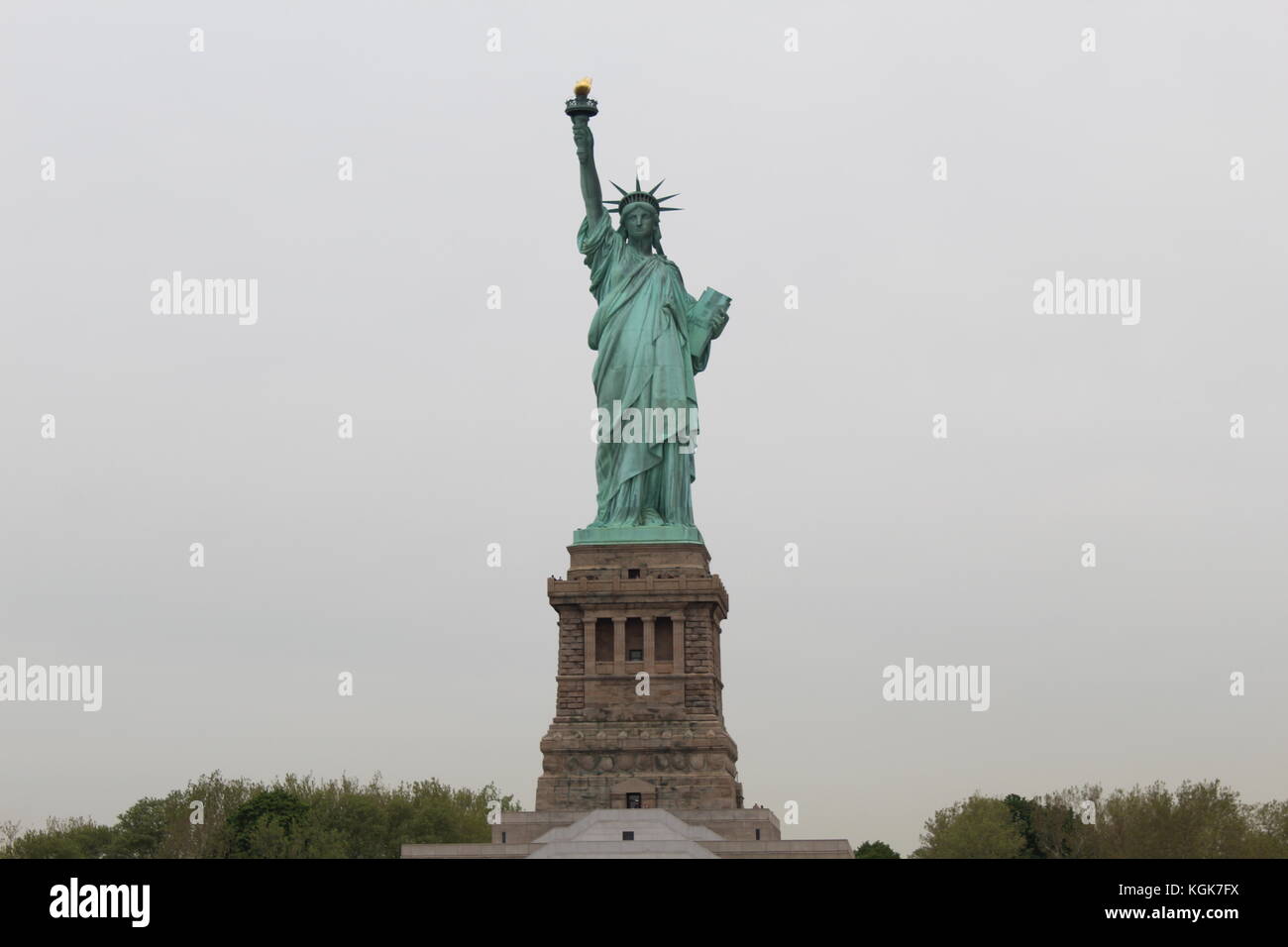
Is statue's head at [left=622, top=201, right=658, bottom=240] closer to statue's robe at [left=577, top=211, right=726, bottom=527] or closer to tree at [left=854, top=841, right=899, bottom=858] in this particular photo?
statue's robe at [left=577, top=211, right=726, bottom=527]

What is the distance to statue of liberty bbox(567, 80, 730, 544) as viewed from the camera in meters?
55.0

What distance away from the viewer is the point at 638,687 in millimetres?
52750

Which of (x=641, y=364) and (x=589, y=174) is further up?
(x=589, y=174)

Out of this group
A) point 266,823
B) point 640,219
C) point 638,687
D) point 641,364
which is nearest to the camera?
point 638,687

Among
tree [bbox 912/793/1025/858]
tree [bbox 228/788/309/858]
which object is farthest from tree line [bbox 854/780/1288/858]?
tree [bbox 228/788/309/858]

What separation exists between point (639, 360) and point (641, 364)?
12 cm

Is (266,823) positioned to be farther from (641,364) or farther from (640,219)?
(640,219)

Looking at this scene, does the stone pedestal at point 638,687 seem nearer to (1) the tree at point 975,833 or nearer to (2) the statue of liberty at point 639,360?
(2) the statue of liberty at point 639,360

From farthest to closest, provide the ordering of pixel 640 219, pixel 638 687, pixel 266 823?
pixel 266 823 < pixel 640 219 < pixel 638 687

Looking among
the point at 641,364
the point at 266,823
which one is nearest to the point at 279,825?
the point at 266,823

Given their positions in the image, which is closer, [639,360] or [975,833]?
[639,360]

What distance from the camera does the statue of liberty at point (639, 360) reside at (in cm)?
5497
